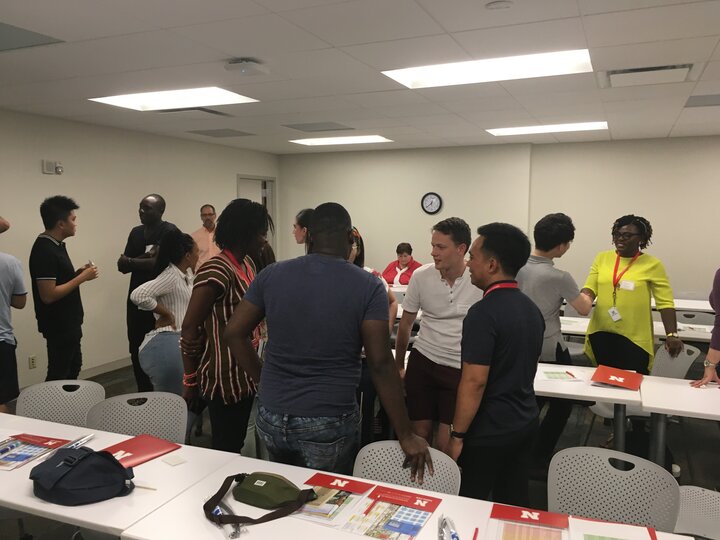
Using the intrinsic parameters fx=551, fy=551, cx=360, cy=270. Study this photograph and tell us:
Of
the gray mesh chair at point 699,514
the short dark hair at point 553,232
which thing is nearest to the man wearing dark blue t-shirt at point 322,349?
A: the gray mesh chair at point 699,514

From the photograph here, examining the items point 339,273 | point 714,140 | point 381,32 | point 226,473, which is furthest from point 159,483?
point 714,140

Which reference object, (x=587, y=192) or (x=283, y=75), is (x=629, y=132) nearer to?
(x=587, y=192)

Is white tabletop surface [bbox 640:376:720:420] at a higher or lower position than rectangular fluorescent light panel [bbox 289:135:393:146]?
lower

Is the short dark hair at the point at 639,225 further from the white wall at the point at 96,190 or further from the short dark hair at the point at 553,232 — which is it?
the white wall at the point at 96,190

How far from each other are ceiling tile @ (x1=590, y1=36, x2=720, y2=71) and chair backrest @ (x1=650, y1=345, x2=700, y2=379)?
1.81 metres

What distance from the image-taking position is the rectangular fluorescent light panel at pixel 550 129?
6.17 m

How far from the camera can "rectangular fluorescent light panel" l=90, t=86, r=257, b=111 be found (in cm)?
451

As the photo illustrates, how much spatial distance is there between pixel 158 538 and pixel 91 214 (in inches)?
203

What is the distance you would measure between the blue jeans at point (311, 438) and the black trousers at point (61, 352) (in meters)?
2.87

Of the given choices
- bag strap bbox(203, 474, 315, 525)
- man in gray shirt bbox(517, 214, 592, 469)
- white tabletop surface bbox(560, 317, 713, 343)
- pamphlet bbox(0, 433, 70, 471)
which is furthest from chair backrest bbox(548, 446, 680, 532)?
white tabletop surface bbox(560, 317, 713, 343)

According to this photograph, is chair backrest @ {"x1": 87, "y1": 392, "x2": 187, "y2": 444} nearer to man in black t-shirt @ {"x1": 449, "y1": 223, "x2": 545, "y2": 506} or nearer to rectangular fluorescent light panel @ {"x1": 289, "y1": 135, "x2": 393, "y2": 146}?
man in black t-shirt @ {"x1": 449, "y1": 223, "x2": 545, "y2": 506}

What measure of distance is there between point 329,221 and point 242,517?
99cm

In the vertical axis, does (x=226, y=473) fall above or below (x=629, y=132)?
below

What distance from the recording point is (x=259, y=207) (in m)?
2.44
